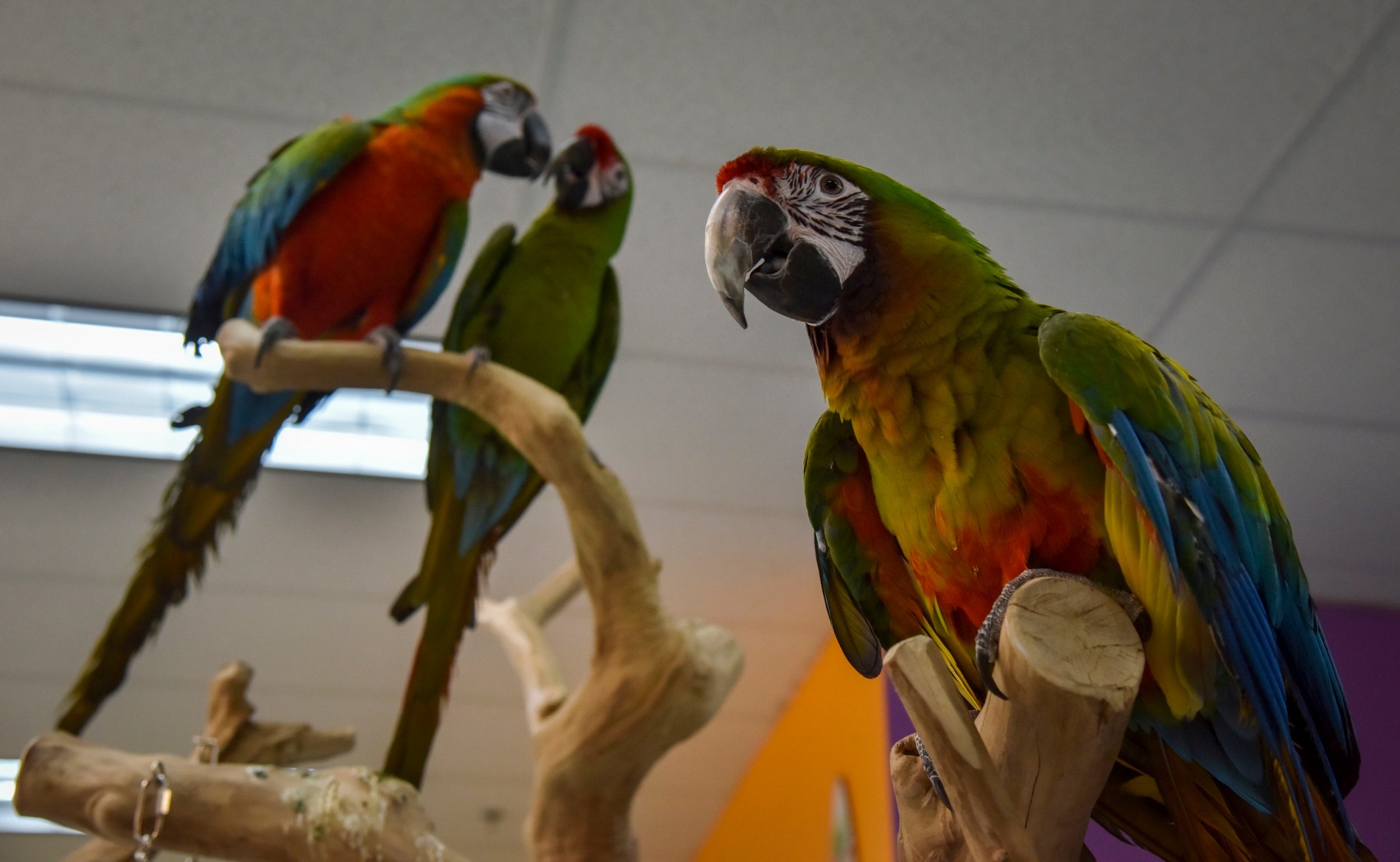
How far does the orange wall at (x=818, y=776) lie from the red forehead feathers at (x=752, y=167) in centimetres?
161

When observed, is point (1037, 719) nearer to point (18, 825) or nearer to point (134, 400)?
point (134, 400)

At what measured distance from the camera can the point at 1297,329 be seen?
1.86m

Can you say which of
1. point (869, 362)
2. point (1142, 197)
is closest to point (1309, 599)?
point (869, 362)

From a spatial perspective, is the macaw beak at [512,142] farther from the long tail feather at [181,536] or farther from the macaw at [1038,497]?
the macaw at [1038,497]

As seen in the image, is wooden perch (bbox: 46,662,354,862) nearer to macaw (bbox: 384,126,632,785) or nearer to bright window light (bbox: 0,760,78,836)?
macaw (bbox: 384,126,632,785)

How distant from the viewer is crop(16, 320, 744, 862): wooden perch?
1199 millimetres

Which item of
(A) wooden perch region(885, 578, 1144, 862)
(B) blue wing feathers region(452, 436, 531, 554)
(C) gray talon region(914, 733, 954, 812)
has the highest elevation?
(A) wooden perch region(885, 578, 1144, 862)

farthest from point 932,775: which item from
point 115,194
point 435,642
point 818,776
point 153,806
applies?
point 818,776

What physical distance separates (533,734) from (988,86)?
A: 1.06 meters

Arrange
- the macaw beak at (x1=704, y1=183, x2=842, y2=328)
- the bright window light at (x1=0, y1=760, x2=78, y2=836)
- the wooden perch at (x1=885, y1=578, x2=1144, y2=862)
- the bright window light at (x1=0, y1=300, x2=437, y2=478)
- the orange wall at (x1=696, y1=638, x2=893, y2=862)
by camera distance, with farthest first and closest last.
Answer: the bright window light at (x1=0, y1=760, x2=78, y2=836) < the orange wall at (x1=696, y1=638, x2=893, y2=862) < the bright window light at (x1=0, y1=300, x2=437, y2=478) < the macaw beak at (x1=704, y1=183, x2=842, y2=328) < the wooden perch at (x1=885, y1=578, x2=1144, y2=862)

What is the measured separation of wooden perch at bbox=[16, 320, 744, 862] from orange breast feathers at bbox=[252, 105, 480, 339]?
9 centimetres

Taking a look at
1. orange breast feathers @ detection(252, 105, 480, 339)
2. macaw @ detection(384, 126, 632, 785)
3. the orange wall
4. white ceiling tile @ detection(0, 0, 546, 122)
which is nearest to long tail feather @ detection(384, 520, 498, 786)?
macaw @ detection(384, 126, 632, 785)

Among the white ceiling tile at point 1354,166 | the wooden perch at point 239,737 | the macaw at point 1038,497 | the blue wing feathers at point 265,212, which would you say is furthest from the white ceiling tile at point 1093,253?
the wooden perch at point 239,737

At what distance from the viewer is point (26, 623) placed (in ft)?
9.25
